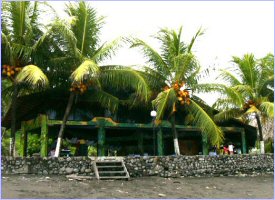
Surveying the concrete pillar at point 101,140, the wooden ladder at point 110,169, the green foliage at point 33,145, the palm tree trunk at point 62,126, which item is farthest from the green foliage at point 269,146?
the green foliage at point 33,145

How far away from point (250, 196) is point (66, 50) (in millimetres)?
8474

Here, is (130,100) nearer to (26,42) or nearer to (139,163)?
(139,163)

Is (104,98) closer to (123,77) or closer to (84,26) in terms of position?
(123,77)

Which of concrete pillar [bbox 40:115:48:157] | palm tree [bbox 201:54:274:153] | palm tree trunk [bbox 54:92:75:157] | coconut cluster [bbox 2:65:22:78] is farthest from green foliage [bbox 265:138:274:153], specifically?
coconut cluster [bbox 2:65:22:78]

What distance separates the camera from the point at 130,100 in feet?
56.0

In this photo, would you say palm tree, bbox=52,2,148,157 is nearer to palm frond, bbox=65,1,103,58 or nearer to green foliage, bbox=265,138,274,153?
palm frond, bbox=65,1,103,58

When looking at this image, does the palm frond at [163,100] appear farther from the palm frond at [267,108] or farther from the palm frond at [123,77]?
the palm frond at [267,108]

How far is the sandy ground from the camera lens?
424 inches

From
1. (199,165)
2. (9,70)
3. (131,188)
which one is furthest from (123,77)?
(131,188)

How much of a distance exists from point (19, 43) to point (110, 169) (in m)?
5.63

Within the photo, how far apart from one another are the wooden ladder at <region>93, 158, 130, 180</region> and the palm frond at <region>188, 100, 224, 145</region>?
3.73 m

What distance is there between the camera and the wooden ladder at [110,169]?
13784 millimetres

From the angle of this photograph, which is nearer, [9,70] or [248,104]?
[9,70]

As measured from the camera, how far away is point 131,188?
39.9 feet
